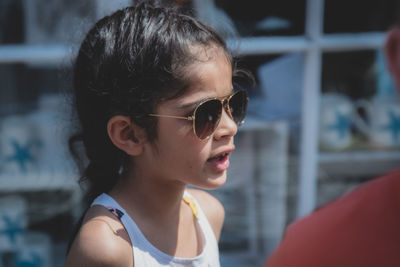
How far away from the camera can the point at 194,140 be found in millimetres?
1211

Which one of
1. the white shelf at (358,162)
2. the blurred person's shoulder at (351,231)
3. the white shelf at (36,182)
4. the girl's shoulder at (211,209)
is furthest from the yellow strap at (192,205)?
the white shelf at (358,162)

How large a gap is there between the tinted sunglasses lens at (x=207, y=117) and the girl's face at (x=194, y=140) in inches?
0.7

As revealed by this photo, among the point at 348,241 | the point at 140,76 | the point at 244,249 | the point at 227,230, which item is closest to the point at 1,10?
the point at 140,76

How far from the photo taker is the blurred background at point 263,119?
8.57 ft

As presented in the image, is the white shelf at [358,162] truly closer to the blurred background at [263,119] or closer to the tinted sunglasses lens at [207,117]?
the blurred background at [263,119]

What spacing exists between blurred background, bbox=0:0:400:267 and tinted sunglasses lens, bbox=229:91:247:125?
119 cm

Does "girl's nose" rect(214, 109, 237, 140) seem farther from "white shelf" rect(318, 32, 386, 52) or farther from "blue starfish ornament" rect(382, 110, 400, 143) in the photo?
"blue starfish ornament" rect(382, 110, 400, 143)

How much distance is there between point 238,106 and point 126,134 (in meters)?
0.37

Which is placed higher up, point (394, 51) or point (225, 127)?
point (394, 51)

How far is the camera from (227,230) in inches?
118

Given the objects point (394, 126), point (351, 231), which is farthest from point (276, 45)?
point (351, 231)

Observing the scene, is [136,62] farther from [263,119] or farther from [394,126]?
[394,126]

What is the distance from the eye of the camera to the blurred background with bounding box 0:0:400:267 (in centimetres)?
261

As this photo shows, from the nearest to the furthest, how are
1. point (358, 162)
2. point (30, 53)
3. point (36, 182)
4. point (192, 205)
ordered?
1. point (192, 205)
2. point (30, 53)
3. point (36, 182)
4. point (358, 162)
